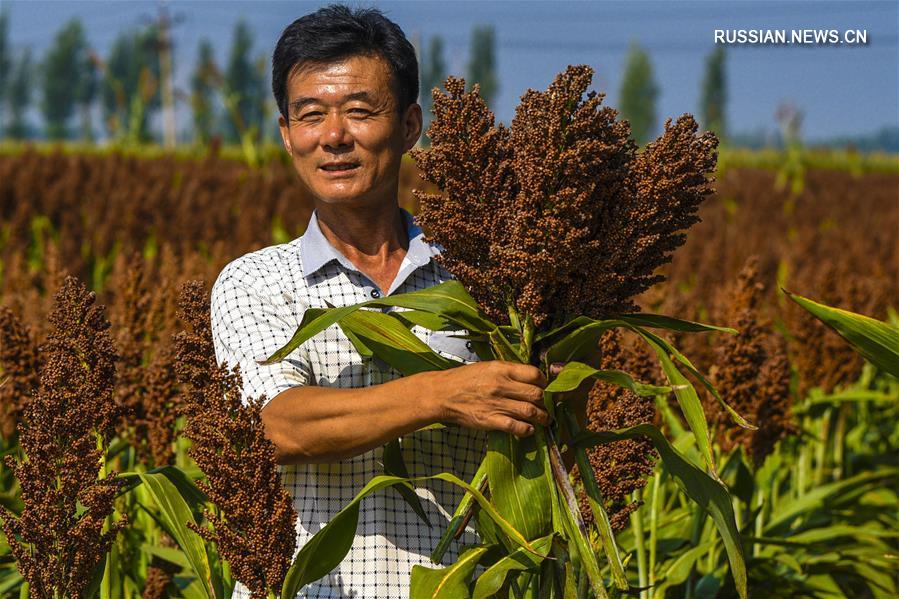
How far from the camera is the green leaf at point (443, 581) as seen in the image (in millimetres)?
2119

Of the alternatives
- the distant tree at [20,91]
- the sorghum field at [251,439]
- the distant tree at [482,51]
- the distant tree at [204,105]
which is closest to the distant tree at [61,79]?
the distant tree at [20,91]

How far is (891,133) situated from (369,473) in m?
148

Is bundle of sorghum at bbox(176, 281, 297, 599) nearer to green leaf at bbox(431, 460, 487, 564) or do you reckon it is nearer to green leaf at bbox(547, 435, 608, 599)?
green leaf at bbox(431, 460, 487, 564)

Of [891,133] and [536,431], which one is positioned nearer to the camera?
[536,431]

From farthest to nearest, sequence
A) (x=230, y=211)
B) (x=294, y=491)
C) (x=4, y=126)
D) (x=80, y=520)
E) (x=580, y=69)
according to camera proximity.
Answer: (x=4, y=126)
(x=230, y=211)
(x=294, y=491)
(x=80, y=520)
(x=580, y=69)

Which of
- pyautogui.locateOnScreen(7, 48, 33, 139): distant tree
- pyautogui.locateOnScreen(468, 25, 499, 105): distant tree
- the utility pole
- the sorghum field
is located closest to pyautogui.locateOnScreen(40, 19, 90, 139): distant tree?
pyautogui.locateOnScreen(7, 48, 33, 139): distant tree

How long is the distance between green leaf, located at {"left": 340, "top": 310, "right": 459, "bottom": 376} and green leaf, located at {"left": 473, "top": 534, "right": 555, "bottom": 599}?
39cm

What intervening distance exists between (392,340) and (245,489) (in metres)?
0.43

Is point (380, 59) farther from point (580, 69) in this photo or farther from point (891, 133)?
point (891, 133)

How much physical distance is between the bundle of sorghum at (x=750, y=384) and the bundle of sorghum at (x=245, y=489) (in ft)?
7.40

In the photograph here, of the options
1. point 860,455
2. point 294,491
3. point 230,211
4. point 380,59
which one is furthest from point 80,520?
point 230,211

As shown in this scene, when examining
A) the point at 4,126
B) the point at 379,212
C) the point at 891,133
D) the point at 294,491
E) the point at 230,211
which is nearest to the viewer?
the point at 294,491

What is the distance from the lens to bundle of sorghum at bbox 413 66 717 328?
192cm

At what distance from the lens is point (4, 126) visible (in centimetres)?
12112
